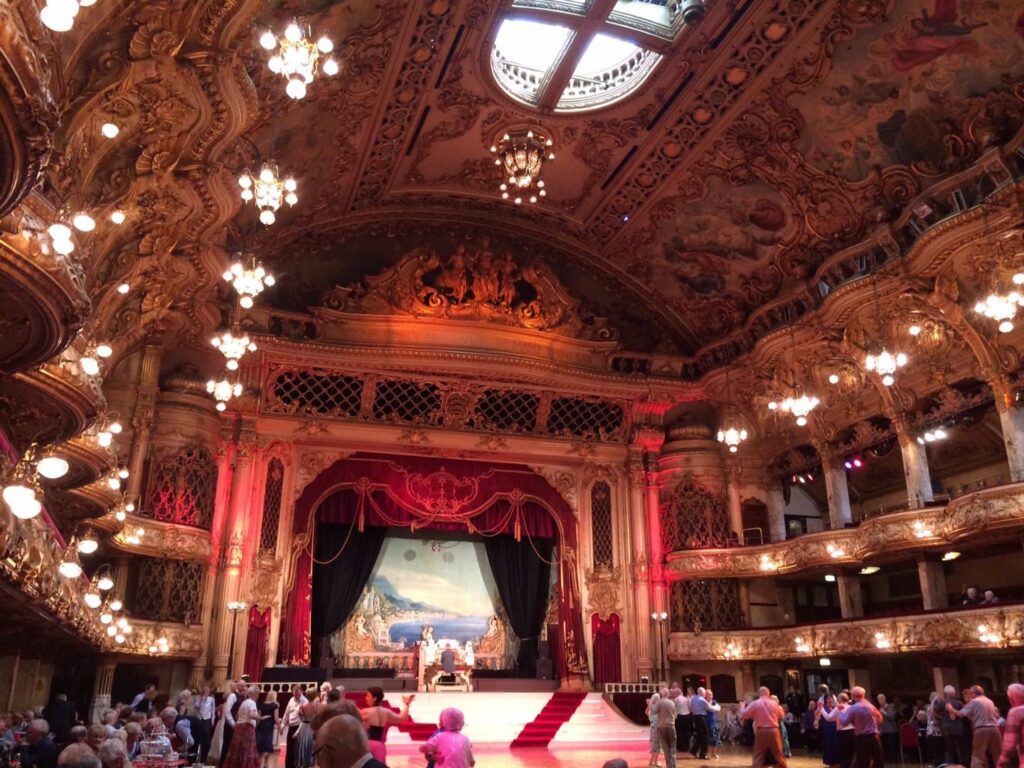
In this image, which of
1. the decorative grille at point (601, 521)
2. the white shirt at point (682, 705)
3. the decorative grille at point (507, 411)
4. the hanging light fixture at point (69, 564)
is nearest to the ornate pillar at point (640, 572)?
the decorative grille at point (601, 521)

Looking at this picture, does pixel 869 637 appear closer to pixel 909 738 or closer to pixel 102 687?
pixel 909 738

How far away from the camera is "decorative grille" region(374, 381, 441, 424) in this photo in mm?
18719

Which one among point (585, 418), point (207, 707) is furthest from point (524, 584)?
point (207, 707)

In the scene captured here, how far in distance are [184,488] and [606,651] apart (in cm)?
969

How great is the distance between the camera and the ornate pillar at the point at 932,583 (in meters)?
15.8

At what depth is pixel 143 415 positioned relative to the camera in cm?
1602

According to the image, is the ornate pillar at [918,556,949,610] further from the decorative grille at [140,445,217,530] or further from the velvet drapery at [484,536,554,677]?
the decorative grille at [140,445,217,530]

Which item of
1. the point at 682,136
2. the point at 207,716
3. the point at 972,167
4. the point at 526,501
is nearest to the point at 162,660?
the point at 207,716

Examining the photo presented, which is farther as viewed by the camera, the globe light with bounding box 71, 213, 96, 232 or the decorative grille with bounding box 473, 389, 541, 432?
the decorative grille with bounding box 473, 389, 541, 432

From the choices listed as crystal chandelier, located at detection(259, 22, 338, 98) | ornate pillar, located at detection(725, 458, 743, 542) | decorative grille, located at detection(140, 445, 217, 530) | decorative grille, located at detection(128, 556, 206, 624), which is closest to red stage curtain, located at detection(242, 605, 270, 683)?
decorative grille, located at detection(128, 556, 206, 624)

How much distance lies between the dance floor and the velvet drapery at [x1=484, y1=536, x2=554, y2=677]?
4.88 metres

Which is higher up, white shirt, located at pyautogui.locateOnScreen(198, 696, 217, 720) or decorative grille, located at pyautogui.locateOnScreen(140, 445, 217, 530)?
decorative grille, located at pyautogui.locateOnScreen(140, 445, 217, 530)

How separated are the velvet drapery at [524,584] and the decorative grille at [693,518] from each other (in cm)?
303

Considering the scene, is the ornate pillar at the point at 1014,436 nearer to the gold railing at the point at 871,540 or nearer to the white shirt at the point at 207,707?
the gold railing at the point at 871,540
